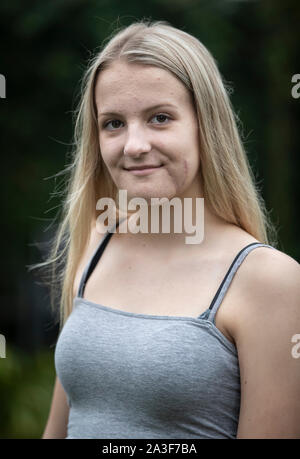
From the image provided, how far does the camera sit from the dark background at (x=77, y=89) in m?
5.27

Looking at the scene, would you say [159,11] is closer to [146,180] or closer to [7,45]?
[7,45]

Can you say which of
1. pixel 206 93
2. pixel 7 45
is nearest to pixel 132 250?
pixel 206 93

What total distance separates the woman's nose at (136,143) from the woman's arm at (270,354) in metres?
0.48

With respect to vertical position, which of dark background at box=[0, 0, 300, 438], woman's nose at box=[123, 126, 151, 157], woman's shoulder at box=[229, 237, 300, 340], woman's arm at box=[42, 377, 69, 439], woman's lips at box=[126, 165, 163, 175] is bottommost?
woman's arm at box=[42, 377, 69, 439]

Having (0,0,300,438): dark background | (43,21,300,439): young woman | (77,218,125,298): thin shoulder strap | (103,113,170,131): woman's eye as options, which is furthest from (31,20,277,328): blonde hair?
(0,0,300,438): dark background

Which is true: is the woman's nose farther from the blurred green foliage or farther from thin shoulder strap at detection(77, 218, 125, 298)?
the blurred green foliage

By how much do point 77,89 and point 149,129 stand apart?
3.91m

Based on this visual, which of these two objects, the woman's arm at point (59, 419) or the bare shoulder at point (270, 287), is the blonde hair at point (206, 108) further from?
the woman's arm at point (59, 419)

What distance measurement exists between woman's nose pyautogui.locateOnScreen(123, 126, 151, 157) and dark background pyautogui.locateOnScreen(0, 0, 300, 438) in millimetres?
3278

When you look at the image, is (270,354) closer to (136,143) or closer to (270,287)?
(270,287)

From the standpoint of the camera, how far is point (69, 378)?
1.91 metres

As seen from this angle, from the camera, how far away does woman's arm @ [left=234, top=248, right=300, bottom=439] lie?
5.42ft

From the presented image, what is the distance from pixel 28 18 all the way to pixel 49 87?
0.62m

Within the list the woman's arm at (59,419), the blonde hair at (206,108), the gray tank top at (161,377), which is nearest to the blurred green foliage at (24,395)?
the woman's arm at (59,419)
